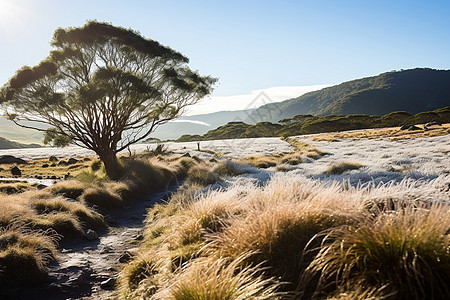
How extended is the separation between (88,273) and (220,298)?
432 centimetres

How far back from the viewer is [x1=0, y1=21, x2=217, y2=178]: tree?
18.2 meters

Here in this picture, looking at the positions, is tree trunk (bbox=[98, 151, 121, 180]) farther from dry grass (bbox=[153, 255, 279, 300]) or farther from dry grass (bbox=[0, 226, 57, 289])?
dry grass (bbox=[153, 255, 279, 300])

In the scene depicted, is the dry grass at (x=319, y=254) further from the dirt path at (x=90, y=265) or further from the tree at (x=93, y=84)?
the tree at (x=93, y=84)

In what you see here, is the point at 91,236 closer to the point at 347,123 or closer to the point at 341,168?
the point at 341,168

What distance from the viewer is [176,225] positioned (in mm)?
6270

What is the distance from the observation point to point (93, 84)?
1838 cm

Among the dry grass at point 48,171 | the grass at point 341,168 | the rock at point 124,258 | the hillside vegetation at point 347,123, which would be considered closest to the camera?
the rock at point 124,258

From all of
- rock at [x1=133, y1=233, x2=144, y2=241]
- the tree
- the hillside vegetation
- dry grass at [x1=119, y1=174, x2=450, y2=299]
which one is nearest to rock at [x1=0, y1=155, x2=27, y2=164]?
the tree

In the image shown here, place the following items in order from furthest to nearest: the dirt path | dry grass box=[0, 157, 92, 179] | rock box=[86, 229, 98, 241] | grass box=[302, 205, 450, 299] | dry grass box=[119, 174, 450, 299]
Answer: dry grass box=[0, 157, 92, 179], rock box=[86, 229, 98, 241], the dirt path, dry grass box=[119, 174, 450, 299], grass box=[302, 205, 450, 299]

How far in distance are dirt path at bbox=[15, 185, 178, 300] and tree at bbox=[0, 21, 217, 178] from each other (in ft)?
38.5

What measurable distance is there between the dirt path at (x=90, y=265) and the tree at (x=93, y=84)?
462 inches

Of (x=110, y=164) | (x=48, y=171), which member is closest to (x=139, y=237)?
(x=110, y=164)

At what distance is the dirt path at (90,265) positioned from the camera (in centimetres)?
504

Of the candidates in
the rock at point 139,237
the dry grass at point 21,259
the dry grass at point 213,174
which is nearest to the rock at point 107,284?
the dry grass at point 21,259
